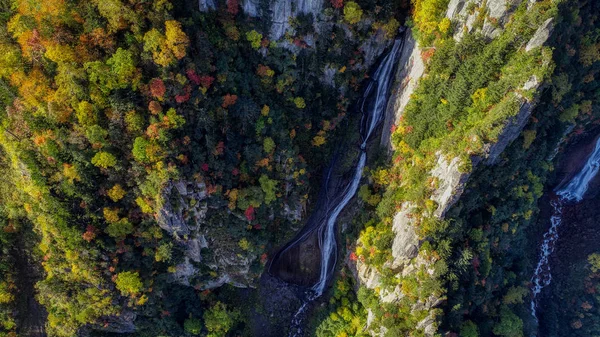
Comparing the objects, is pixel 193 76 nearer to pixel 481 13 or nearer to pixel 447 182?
pixel 447 182

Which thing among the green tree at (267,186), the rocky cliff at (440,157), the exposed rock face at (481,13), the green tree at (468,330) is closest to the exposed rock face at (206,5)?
the green tree at (267,186)

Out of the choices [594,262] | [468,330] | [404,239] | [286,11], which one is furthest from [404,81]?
[594,262]

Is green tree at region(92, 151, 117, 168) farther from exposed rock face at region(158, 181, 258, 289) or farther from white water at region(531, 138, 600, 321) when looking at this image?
white water at region(531, 138, 600, 321)

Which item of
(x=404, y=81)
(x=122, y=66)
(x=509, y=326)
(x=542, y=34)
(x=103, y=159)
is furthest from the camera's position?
(x=404, y=81)

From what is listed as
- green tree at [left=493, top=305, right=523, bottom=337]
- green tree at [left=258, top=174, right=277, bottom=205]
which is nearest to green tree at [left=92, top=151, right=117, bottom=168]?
green tree at [left=258, top=174, right=277, bottom=205]

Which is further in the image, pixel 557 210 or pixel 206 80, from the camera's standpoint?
pixel 557 210

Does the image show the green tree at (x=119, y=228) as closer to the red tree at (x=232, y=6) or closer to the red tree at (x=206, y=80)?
the red tree at (x=206, y=80)

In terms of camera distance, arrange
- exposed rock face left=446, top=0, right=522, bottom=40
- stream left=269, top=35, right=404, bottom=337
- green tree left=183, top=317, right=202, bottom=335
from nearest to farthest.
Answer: exposed rock face left=446, top=0, right=522, bottom=40, green tree left=183, top=317, right=202, bottom=335, stream left=269, top=35, right=404, bottom=337

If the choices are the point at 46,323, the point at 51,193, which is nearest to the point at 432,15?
the point at 51,193
